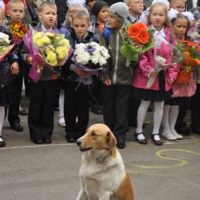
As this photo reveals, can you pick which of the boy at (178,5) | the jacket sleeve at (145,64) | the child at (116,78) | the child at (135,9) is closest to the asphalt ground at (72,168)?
the child at (116,78)

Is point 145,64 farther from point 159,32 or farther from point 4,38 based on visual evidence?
point 4,38

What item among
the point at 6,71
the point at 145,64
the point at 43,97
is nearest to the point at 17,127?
the point at 43,97

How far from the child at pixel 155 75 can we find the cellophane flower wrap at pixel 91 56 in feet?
2.11

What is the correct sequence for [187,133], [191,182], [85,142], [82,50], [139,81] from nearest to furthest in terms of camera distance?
1. [85,142]
2. [191,182]
3. [82,50]
4. [139,81]
5. [187,133]

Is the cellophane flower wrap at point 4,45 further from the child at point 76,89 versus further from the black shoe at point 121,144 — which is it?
the black shoe at point 121,144

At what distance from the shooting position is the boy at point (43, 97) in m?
7.66

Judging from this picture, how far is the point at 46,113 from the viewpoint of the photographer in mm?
7816

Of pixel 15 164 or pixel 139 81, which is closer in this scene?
pixel 15 164

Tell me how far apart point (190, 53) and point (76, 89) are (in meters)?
1.82

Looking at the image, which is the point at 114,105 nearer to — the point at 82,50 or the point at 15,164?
the point at 82,50

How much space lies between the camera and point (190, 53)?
8.17 metres

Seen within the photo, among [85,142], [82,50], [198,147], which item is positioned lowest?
[198,147]

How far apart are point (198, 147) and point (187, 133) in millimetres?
687

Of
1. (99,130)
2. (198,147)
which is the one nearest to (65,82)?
(198,147)
